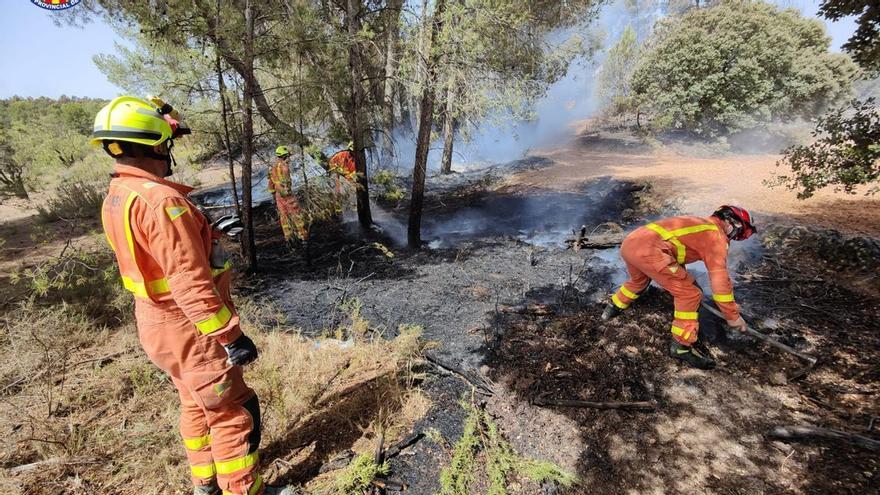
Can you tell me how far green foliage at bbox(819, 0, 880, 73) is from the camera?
3.60 meters

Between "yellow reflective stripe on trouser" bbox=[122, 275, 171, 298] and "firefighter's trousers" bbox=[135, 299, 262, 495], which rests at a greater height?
"yellow reflective stripe on trouser" bbox=[122, 275, 171, 298]

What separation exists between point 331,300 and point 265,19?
3.94 meters

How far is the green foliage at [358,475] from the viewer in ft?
7.75

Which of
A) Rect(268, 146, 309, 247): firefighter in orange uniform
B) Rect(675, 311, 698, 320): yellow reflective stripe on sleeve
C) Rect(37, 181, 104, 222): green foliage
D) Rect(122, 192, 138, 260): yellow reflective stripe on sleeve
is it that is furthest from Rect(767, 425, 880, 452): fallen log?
Rect(37, 181, 104, 222): green foliage

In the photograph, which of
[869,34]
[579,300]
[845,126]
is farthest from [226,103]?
[845,126]

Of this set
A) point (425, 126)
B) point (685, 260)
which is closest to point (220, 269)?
point (685, 260)

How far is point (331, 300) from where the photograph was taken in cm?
520

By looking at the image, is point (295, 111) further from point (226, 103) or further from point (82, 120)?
point (82, 120)

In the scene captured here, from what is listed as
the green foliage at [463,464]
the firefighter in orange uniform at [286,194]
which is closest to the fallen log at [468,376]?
the green foliage at [463,464]

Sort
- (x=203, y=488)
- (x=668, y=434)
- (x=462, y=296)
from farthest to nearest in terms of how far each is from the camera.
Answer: (x=462, y=296) < (x=668, y=434) < (x=203, y=488)

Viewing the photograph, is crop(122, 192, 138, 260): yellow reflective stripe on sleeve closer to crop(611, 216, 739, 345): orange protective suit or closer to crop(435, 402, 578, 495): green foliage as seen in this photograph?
crop(435, 402, 578, 495): green foliage

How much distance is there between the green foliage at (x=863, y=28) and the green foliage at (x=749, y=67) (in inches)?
526

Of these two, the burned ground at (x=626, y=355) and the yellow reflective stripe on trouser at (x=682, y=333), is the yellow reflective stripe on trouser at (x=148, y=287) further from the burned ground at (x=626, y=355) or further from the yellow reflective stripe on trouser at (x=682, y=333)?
the yellow reflective stripe on trouser at (x=682, y=333)

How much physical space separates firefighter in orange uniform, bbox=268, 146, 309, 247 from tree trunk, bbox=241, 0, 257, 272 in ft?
1.97
